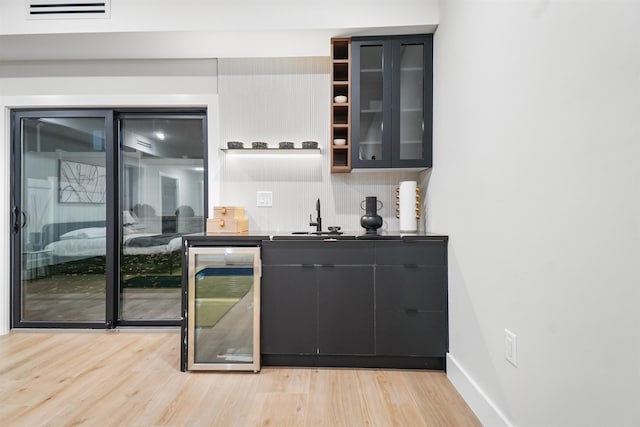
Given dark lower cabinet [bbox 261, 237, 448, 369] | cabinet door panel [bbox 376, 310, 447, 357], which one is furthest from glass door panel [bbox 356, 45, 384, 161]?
cabinet door panel [bbox 376, 310, 447, 357]

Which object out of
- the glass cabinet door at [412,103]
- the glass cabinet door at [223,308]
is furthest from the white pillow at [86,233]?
the glass cabinet door at [412,103]

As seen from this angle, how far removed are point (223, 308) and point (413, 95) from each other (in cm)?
207

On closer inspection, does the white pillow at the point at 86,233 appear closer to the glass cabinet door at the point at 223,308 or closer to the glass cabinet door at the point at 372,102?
the glass cabinet door at the point at 223,308

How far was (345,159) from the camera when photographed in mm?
2686

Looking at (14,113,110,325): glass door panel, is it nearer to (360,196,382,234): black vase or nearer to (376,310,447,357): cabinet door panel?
(360,196,382,234): black vase

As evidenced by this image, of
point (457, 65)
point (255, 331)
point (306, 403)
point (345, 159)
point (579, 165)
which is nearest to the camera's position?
point (579, 165)

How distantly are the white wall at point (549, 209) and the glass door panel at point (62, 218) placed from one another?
3.08 meters

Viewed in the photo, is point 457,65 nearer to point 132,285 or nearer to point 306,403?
point 306,403

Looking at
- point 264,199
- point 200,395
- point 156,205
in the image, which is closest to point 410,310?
point 200,395

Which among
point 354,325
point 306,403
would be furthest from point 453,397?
point 306,403

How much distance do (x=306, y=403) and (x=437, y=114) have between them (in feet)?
6.75

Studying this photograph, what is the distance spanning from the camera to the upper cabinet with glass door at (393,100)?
2371 mm

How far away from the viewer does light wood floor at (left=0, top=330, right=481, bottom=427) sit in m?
1.62

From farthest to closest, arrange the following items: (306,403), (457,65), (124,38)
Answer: (124,38)
(457,65)
(306,403)
